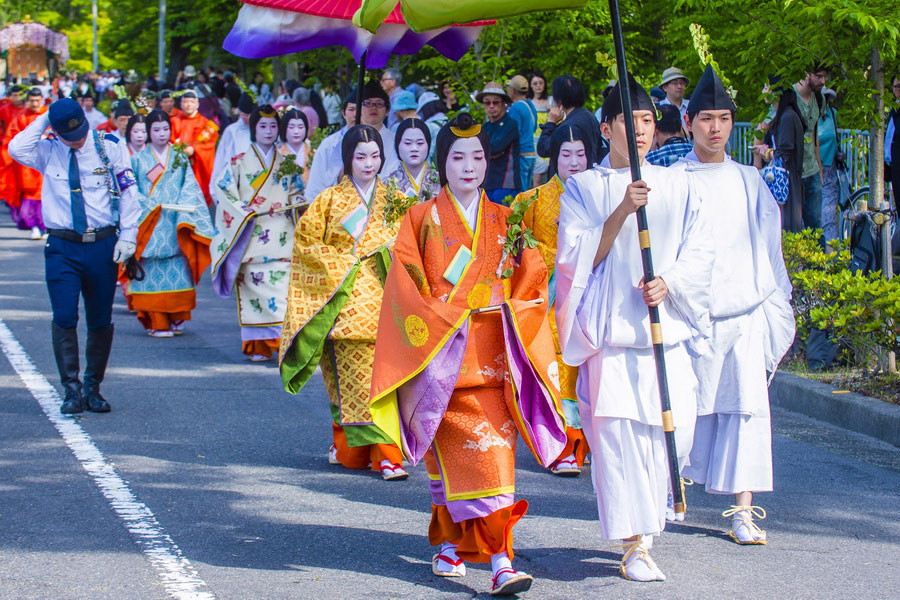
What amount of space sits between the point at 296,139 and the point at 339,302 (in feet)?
11.7

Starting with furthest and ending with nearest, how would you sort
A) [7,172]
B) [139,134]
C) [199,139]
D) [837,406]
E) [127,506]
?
[7,172]
[199,139]
[139,134]
[837,406]
[127,506]

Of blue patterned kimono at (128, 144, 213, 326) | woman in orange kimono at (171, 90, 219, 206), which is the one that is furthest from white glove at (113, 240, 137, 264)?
woman in orange kimono at (171, 90, 219, 206)

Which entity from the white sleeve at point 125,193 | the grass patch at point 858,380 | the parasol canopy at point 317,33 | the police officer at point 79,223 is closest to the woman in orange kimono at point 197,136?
the white sleeve at point 125,193

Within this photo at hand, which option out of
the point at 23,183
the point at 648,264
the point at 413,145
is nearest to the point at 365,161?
the point at 413,145

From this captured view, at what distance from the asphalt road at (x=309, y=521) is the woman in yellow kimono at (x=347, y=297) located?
225mm

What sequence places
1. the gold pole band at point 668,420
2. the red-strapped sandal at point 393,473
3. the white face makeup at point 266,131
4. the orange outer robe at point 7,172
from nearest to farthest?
1. the gold pole band at point 668,420
2. the red-strapped sandal at point 393,473
3. the white face makeup at point 266,131
4. the orange outer robe at point 7,172

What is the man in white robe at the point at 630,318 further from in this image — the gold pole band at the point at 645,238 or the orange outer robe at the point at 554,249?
the orange outer robe at the point at 554,249

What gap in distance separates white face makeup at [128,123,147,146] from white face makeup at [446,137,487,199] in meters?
7.09

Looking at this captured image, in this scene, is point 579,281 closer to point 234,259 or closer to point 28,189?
point 234,259

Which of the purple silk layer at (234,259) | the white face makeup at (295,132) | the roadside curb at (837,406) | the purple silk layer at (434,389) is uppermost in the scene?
the white face makeup at (295,132)

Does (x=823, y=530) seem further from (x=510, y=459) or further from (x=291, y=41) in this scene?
(x=291, y=41)

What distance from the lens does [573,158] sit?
6.57m

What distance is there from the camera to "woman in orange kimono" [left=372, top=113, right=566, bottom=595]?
15.8 ft

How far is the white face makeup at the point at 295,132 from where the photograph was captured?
975cm
